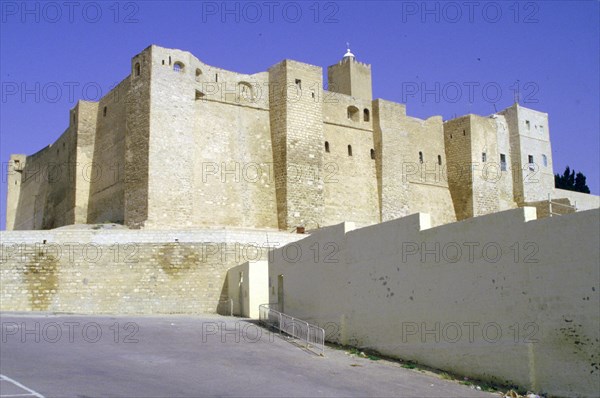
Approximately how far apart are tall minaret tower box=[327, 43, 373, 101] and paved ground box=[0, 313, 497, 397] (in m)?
21.1

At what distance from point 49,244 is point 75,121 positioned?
10.3m

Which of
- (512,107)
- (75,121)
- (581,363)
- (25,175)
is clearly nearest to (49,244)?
(75,121)

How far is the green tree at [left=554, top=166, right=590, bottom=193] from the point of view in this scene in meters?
50.6

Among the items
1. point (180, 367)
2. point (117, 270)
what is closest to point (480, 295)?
point (180, 367)

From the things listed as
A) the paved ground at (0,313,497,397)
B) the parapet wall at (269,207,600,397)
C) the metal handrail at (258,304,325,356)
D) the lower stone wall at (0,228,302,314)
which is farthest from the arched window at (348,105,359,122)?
the paved ground at (0,313,497,397)

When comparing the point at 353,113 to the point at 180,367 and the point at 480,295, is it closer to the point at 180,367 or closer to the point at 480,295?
the point at 480,295

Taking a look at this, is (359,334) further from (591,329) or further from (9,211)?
(9,211)

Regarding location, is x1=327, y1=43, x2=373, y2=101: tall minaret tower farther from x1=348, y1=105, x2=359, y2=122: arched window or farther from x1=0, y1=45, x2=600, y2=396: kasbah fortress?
x1=348, y1=105, x2=359, y2=122: arched window

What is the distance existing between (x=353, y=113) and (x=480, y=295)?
22.2m

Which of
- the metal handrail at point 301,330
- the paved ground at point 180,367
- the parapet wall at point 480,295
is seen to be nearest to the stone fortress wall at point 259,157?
the metal handrail at point 301,330

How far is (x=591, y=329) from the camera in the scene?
9.28m

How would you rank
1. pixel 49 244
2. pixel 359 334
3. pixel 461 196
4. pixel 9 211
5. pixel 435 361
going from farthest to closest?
pixel 9 211
pixel 461 196
pixel 49 244
pixel 359 334
pixel 435 361

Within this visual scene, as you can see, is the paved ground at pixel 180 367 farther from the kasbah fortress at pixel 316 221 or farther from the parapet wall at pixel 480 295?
the kasbah fortress at pixel 316 221

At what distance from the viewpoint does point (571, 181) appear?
51219 mm
